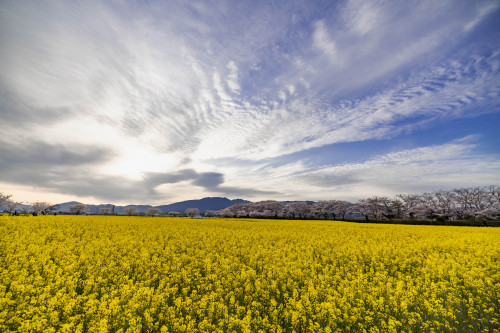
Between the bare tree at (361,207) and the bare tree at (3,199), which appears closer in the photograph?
the bare tree at (3,199)

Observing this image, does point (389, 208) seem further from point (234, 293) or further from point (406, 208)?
point (234, 293)

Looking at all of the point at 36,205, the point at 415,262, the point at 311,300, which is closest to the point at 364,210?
the point at 415,262

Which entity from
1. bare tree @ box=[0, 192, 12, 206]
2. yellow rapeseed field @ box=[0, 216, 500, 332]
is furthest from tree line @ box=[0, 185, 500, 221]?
yellow rapeseed field @ box=[0, 216, 500, 332]

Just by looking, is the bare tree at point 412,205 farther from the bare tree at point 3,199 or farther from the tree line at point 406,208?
the bare tree at point 3,199

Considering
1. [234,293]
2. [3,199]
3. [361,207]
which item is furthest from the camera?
[361,207]

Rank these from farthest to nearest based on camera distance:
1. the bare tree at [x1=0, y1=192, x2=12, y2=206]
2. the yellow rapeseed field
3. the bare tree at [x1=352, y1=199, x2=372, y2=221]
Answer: the bare tree at [x1=352, y1=199, x2=372, y2=221], the bare tree at [x1=0, y1=192, x2=12, y2=206], the yellow rapeseed field

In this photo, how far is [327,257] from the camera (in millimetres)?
11914

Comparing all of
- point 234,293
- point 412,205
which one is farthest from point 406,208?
point 234,293

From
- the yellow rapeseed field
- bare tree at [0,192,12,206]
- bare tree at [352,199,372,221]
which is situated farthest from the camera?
bare tree at [352,199,372,221]

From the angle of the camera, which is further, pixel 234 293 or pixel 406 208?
pixel 406 208

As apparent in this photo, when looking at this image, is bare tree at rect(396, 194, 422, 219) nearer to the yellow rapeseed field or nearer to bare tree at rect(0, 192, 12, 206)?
the yellow rapeseed field

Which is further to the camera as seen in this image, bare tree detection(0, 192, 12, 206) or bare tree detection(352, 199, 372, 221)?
bare tree detection(352, 199, 372, 221)

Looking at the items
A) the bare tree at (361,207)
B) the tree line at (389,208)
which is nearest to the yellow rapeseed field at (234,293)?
the tree line at (389,208)

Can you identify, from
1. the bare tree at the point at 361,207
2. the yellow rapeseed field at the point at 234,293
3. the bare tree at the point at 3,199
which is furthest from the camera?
the bare tree at the point at 361,207
